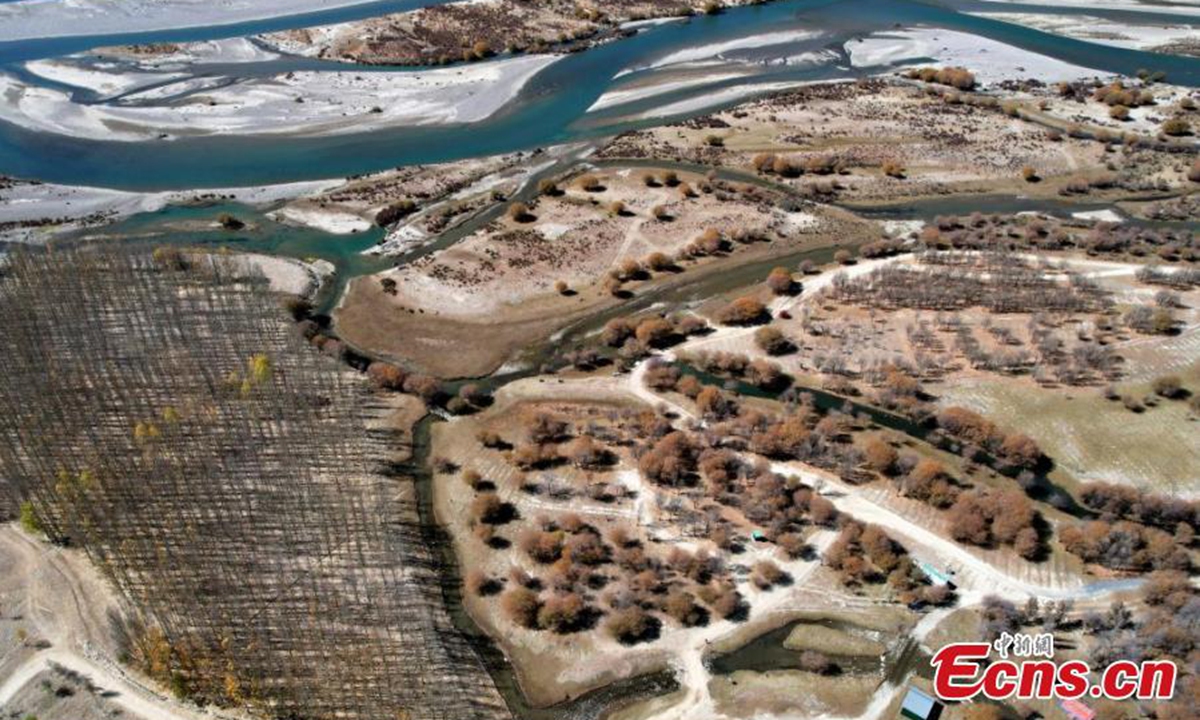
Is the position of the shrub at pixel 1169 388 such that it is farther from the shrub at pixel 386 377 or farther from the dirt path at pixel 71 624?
the dirt path at pixel 71 624

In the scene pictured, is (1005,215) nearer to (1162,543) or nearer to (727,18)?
(1162,543)

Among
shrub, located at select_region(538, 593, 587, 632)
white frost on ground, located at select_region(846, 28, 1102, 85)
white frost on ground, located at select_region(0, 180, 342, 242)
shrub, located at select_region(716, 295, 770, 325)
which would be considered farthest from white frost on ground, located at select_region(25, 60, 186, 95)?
shrub, located at select_region(538, 593, 587, 632)

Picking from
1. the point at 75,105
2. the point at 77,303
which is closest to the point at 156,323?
the point at 77,303

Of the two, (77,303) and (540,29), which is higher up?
(540,29)

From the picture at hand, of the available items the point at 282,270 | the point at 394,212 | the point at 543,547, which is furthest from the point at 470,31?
the point at 543,547

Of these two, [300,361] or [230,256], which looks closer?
[300,361]

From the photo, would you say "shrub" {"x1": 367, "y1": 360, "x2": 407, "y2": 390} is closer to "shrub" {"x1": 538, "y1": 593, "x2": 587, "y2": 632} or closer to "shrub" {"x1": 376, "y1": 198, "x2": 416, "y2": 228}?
"shrub" {"x1": 538, "y1": 593, "x2": 587, "y2": 632}
